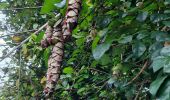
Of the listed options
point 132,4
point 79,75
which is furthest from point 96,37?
point 79,75

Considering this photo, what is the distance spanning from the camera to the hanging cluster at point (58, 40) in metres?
0.69

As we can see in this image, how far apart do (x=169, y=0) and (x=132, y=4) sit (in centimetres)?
30

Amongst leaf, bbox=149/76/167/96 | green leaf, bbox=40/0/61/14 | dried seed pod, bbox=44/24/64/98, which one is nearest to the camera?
dried seed pod, bbox=44/24/64/98

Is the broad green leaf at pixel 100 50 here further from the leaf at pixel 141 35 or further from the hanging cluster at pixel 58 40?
the hanging cluster at pixel 58 40

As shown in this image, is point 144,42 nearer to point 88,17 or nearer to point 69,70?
point 88,17

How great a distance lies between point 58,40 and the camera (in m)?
0.73

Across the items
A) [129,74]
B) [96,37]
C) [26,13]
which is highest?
[26,13]

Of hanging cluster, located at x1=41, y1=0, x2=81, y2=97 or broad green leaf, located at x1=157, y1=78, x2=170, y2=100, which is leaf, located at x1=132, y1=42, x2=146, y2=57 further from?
hanging cluster, located at x1=41, y1=0, x2=81, y2=97

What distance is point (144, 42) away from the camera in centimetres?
104

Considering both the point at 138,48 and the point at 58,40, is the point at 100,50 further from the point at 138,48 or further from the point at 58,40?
the point at 58,40

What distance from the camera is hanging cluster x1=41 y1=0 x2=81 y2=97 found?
2.27ft

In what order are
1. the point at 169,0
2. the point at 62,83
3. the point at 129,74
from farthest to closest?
the point at 62,83, the point at 129,74, the point at 169,0

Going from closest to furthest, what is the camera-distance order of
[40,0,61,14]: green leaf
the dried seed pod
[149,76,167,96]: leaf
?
the dried seed pod, [149,76,167,96]: leaf, [40,0,61,14]: green leaf

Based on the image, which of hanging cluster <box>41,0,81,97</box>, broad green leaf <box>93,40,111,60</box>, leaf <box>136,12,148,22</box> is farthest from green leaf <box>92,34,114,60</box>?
hanging cluster <box>41,0,81,97</box>
